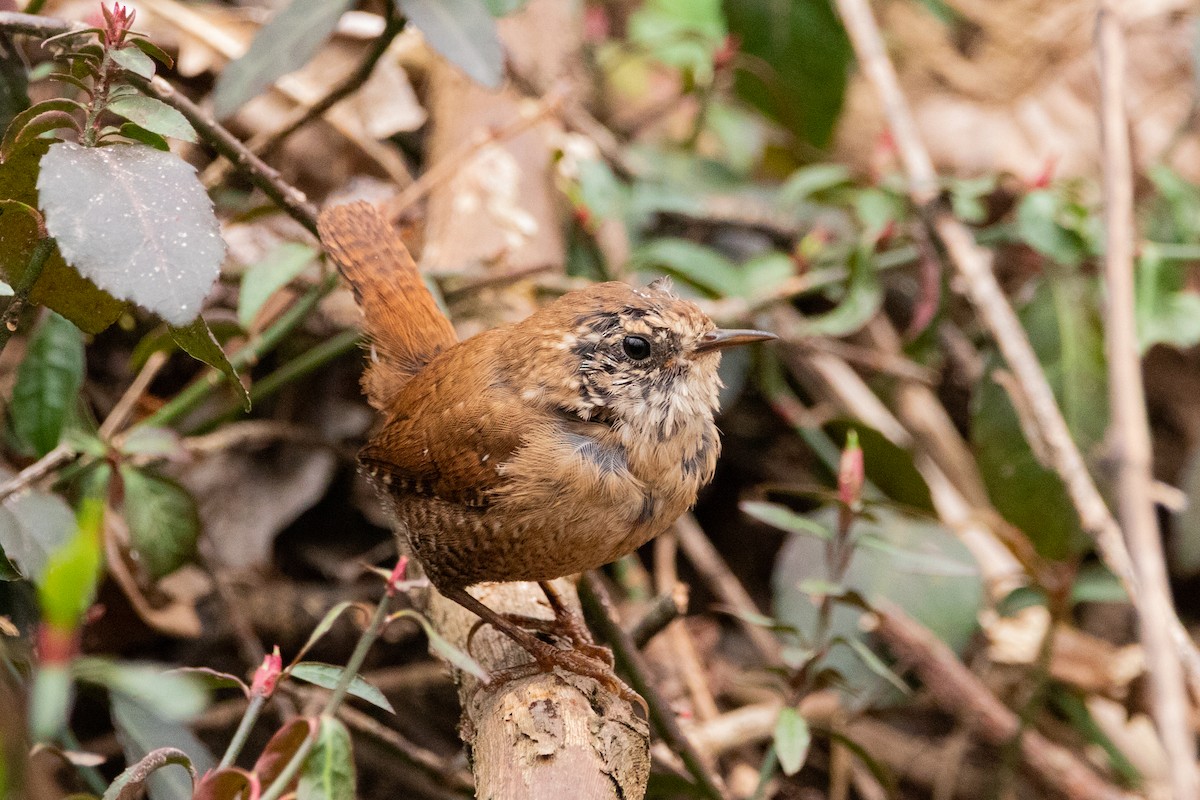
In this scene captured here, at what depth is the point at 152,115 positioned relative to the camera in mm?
1550

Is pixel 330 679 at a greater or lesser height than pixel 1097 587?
greater

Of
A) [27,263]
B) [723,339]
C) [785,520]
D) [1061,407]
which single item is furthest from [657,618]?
[1061,407]

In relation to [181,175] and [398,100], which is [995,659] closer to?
[398,100]


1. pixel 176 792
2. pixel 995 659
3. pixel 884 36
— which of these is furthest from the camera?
pixel 884 36

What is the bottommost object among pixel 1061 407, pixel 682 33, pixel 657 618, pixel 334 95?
pixel 1061 407

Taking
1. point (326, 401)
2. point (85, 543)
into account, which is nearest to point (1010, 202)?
point (326, 401)

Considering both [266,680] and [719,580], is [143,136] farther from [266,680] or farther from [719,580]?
[719,580]

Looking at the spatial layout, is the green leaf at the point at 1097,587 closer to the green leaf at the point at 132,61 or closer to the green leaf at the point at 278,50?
the green leaf at the point at 278,50

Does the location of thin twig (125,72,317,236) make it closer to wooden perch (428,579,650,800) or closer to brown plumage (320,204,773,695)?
brown plumage (320,204,773,695)

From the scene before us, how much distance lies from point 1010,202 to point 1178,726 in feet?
10.2

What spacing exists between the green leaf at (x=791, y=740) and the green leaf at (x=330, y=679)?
2.60 feet

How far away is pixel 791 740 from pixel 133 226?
4.71ft

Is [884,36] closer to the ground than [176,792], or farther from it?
farther from it

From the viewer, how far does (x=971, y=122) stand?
441cm
